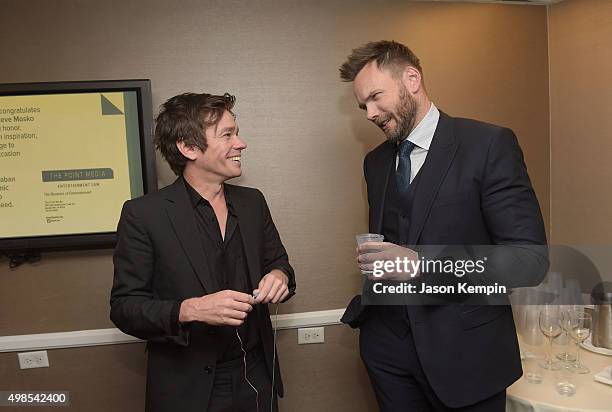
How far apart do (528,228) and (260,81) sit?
1454 millimetres

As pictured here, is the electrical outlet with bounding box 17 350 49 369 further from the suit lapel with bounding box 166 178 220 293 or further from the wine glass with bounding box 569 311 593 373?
the wine glass with bounding box 569 311 593 373

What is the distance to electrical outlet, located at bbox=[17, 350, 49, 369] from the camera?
92.6 inches

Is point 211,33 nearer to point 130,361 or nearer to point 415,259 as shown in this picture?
point 415,259

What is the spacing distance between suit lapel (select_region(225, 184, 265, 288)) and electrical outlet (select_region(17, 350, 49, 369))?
3.99ft

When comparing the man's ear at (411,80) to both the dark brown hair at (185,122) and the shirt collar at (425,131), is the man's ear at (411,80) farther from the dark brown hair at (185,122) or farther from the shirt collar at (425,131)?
the dark brown hair at (185,122)

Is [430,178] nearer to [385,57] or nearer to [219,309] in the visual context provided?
[385,57]

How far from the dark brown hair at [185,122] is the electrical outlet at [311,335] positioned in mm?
1117

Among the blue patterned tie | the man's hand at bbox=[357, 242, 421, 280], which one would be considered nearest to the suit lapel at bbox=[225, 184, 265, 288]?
the man's hand at bbox=[357, 242, 421, 280]

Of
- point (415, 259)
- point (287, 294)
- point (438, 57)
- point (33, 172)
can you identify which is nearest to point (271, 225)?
point (287, 294)

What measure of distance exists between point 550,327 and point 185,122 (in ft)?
5.23

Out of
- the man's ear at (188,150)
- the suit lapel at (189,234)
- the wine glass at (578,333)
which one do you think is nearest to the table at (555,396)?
the wine glass at (578,333)

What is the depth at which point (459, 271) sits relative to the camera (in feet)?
5.69

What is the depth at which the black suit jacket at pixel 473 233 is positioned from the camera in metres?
1.60

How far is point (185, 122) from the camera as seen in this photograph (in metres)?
1.91
